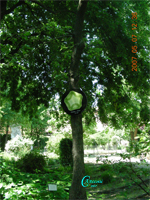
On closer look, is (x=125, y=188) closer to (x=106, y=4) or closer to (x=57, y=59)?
(x=57, y=59)

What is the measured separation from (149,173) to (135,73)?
4.48 m

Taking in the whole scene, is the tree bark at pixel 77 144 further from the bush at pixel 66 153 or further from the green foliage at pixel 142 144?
the bush at pixel 66 153

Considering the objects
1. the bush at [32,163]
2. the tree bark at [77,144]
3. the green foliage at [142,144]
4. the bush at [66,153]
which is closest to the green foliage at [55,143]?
the bush at [66,153]

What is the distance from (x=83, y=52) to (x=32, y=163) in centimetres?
512

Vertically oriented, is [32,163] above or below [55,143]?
below

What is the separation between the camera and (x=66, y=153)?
973 cm

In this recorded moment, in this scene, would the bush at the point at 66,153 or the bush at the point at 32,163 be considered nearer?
the bush at the point at 32,163

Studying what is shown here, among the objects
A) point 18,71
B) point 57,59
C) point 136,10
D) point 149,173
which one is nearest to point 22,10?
point 18,71

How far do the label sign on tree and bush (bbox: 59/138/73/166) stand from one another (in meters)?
6.01

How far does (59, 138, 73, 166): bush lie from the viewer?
9.59m

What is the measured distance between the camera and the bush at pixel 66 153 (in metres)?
9.59

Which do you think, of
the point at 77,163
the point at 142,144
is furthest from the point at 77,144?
the point at 142,144

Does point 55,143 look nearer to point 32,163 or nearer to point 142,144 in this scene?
point 32,163

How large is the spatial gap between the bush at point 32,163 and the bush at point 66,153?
59.4 inches
